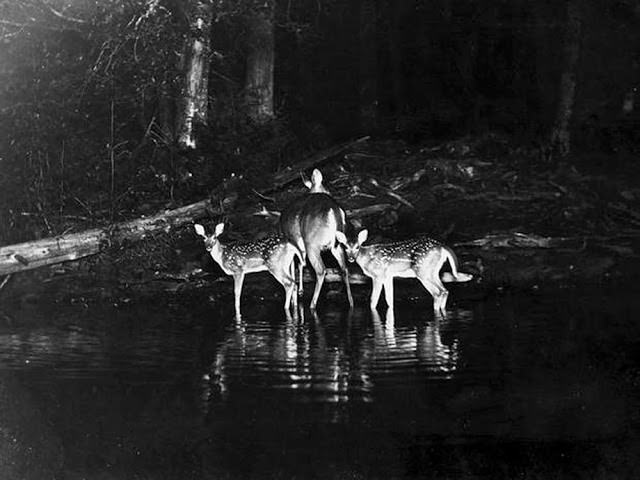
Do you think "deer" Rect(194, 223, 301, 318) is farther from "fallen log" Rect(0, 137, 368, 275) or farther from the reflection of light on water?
"fallen log" Rect(0, 137, 368, 275)

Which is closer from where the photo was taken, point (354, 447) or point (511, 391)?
point (354, 447)

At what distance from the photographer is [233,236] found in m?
20.2

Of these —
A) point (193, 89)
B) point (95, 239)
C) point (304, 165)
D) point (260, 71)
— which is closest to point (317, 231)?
point (95, 239)

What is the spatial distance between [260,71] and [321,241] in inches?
387

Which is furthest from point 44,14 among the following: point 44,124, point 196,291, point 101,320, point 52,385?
point 52,385

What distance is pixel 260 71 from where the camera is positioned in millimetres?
26250

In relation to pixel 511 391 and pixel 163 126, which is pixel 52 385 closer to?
pixel 511 391

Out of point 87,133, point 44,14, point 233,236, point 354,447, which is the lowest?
point 354,447

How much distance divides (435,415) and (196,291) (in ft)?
29.5

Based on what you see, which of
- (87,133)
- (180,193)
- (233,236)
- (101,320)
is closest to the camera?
(101,320)

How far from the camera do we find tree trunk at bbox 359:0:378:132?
3078 cm

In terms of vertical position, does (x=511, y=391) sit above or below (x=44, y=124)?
below

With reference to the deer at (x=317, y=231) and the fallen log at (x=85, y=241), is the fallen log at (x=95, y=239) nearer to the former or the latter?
the fallen log at (x=85, y=241)

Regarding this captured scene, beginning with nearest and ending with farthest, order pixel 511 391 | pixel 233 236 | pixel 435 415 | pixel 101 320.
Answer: pixel 435 415, pixel 511 391, pixel 101 320, pixel 233 236
